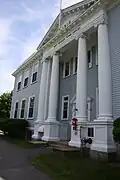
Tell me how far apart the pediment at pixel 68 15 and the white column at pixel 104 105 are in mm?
2764

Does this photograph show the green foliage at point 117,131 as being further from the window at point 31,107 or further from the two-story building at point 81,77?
the window at point 31,107

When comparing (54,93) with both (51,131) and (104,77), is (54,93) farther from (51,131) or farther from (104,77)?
(104,77)

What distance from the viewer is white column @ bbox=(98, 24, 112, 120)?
994cm

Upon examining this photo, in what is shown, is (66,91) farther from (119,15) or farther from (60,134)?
(119,15)

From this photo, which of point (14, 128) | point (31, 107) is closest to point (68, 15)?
point (31, 107)

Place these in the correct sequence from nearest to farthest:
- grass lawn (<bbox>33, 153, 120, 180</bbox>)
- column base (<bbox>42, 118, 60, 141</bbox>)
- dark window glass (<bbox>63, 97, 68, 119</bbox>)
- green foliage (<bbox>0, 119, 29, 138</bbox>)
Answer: grass lawn (<bbox>33, 153, 120, 180</bbox>)
column base (<bbox>42, 118, 60, 141</bbox>)
dark window glass (<bbox>63, 97, 68, 119</bbox>)
green foliage (<bbox>0, 119, 29, 138</bbox>)

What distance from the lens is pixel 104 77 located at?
1033cm

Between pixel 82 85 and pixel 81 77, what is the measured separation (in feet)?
1.70

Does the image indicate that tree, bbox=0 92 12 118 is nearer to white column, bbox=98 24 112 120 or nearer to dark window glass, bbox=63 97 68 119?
dark window glass, bbox=63 97 68 119

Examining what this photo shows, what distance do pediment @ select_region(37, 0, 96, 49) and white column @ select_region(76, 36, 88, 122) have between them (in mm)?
2244

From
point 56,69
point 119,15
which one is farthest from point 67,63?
point 119,15

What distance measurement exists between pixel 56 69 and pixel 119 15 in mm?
6549

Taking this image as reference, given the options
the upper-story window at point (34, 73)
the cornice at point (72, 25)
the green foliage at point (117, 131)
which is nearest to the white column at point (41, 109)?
the cornice at point (72, 25)

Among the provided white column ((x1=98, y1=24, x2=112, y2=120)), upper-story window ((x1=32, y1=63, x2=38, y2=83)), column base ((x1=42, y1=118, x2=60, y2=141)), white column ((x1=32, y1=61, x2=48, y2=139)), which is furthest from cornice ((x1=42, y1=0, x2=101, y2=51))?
column base ((x1=42, y1=118, x2=60, y2=141))
